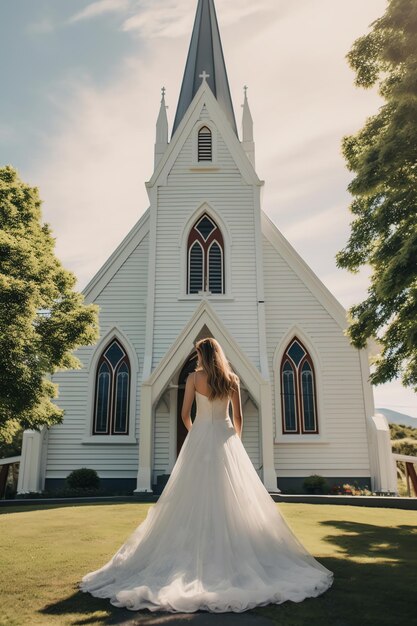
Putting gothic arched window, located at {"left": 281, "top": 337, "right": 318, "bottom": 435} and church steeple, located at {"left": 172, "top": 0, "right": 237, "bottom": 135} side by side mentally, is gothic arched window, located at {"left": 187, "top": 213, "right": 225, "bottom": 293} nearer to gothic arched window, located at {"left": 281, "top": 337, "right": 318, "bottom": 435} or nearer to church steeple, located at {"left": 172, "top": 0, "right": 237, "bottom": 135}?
gothic arched window, located at {"left": 281, "top": 337, "right": 318, "bottom": 435}

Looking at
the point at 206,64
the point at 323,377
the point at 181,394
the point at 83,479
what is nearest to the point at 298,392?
the point at 323,377

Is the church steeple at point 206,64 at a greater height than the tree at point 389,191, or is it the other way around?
the church steeple at point 206,64

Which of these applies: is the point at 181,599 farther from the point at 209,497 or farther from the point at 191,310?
the point at 191,310

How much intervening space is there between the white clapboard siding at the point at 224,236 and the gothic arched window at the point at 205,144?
345 mm

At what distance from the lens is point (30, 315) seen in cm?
1150

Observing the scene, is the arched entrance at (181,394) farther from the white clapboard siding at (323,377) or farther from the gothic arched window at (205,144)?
the gothic arched window at (205,144)

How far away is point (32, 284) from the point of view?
1145cm

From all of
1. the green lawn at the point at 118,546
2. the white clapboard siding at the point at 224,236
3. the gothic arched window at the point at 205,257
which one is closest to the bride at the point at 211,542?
the green lawn at the point at 118,546

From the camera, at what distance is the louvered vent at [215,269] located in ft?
63.3

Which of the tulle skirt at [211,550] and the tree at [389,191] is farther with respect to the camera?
the tree at [389,191]

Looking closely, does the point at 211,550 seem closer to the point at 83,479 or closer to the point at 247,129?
the point at 83,479

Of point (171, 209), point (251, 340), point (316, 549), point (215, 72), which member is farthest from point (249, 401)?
point (215, 72)

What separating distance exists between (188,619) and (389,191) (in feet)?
31.1

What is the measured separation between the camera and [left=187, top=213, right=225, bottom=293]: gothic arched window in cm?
1930
